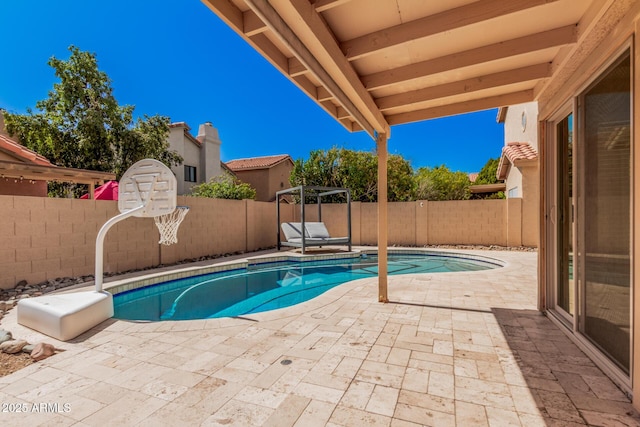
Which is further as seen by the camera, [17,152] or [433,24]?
[17,152]

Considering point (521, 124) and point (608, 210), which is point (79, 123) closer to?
point (608, 210)

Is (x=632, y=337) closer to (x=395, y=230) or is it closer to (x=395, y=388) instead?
(x=395, y=388)

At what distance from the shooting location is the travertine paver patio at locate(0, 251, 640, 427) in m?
1.80

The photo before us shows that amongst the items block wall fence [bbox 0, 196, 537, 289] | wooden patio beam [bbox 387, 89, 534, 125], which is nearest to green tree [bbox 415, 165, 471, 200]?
block wall fence [bbox 0, 196, 537, 289]

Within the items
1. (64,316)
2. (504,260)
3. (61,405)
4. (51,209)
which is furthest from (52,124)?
(504,260)

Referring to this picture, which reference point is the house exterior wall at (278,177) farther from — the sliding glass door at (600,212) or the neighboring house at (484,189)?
the sliding glass door at (600,212)

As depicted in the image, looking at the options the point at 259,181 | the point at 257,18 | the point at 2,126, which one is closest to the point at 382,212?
the point at 257,18

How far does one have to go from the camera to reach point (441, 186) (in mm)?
17922

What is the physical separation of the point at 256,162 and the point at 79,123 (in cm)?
1065

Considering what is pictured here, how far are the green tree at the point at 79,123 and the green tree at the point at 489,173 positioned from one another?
2001cm

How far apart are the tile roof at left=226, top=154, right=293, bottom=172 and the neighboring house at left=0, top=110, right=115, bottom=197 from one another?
11.5 m

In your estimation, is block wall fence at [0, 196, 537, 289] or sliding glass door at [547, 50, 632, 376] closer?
sliding glass door at [547, 50, 632, 376]

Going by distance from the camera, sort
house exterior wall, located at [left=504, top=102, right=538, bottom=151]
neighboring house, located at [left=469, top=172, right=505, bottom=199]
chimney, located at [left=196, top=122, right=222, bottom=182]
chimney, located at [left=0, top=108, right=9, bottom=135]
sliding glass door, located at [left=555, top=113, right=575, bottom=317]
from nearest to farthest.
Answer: sliding glass door, located at [left=555, top=113, right=575, bottom=317] < house exterior wall, located at [left=504, top=102, right=538, bottom=151] < chimney, located at [left=0, top=108, right=9, bottom=135] < neighboring house, located at [left=469, top=172, right=505, bottom=199] < chimney, located at [left=196, top=122, right=222, bottom=182]

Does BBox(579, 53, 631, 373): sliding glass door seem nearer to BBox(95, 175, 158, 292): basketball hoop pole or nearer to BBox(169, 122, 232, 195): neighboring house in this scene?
BBox(95, 175, 158, 292): basketball hoop pole
